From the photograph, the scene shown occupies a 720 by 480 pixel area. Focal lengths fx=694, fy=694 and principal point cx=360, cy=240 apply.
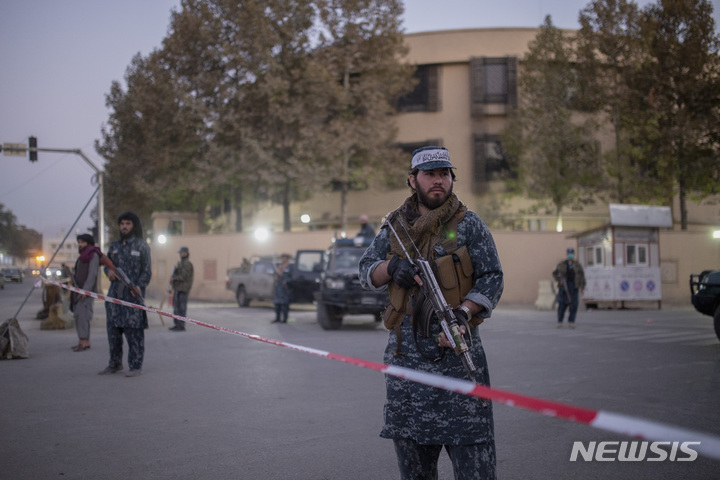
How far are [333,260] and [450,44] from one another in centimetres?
2243

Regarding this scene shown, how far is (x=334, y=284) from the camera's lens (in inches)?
647

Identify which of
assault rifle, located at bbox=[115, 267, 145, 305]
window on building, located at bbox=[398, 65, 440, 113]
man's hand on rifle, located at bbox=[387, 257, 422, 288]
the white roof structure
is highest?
window on building, located at bbox=[398, 65, 440, 113]

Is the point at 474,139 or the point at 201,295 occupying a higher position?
the point at 474,139

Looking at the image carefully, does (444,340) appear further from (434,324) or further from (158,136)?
(158,136)

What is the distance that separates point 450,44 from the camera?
3622 centimetres

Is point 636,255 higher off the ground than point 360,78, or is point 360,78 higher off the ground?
point 360,78

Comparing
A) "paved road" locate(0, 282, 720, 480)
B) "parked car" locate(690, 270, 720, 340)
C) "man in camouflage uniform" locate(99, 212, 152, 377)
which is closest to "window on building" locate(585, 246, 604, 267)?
"paved road" locate(0, 282, 720, 480)

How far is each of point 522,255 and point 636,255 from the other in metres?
5.49

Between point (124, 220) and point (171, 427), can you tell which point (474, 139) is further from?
point (171, 427)

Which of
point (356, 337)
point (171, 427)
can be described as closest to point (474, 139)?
point (356, 337)

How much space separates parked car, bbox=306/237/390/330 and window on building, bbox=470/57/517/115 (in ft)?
64.7

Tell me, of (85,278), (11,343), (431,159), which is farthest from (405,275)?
(11,343)

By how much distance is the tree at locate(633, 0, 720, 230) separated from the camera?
92.4 feet

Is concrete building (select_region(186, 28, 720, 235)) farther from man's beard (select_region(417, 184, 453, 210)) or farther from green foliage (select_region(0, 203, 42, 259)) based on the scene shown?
green foliage (select_region(0, 203, 42, 259))
